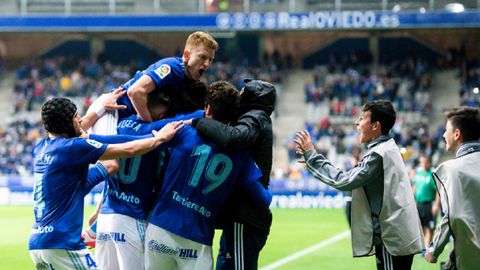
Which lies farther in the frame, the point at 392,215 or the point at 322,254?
the point at 322,254

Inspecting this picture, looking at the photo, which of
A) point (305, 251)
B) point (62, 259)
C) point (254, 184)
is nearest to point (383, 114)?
point (254, 184)

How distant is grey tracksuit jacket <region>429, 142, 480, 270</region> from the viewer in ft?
20.6

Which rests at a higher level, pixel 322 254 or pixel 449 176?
pixel 449 176

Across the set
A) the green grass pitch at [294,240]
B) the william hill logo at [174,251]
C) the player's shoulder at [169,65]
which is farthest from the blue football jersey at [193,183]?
the green grass pitch at [294,240]

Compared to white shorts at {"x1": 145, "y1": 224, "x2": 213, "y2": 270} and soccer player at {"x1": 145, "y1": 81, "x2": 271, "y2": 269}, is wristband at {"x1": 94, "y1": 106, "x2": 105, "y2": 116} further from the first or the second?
white shorts at {"x1": 145, "y1": 224, "x2": 213, "y2": 270}

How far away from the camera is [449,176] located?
6.36 meters

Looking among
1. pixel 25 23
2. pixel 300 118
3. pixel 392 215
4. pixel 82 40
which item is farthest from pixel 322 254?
pixel 82 40

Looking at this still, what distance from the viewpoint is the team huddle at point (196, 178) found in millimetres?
6230

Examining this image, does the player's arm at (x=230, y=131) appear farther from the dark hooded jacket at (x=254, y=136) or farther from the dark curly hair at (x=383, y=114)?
the dark curly hair at (x=383, y=114)

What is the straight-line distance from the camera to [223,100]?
6250 mm

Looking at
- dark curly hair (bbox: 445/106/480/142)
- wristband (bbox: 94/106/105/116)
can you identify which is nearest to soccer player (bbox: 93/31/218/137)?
wristband (bbox: 94/106/105/116)

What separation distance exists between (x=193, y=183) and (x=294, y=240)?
37.6 feet

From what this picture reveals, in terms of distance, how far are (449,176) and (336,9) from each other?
3292 cm

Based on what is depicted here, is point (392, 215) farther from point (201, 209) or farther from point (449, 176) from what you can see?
point (201, 209)
